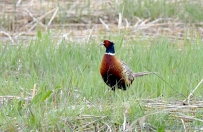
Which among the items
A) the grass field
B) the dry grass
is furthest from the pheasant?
the dry grass

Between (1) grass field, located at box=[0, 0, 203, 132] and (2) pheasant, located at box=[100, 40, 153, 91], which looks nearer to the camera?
(1) grass field, located at box=[0, 0, 203, 132]

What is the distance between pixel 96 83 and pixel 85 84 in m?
0.28

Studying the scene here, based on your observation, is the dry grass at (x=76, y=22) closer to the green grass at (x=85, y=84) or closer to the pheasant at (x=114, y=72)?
the green grass at (x=85, y=84)

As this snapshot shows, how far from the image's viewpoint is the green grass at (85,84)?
5.16 meters

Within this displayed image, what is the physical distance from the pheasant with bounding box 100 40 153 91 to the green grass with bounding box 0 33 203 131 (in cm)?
11

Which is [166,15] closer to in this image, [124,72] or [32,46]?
[32,46]

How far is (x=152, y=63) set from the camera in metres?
7.23

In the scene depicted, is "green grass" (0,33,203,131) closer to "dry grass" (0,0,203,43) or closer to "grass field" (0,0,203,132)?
"grass field" (0,0,203,132)

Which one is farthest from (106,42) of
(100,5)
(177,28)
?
(100,5)

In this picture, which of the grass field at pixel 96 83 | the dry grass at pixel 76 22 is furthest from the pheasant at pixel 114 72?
the dry grass at pixel 76 22

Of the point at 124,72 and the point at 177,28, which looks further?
the point at 177,28

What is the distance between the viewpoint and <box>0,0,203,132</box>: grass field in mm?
5156

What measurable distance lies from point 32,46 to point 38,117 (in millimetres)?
2993

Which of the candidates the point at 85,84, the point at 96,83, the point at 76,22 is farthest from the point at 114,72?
the point at 76,22
